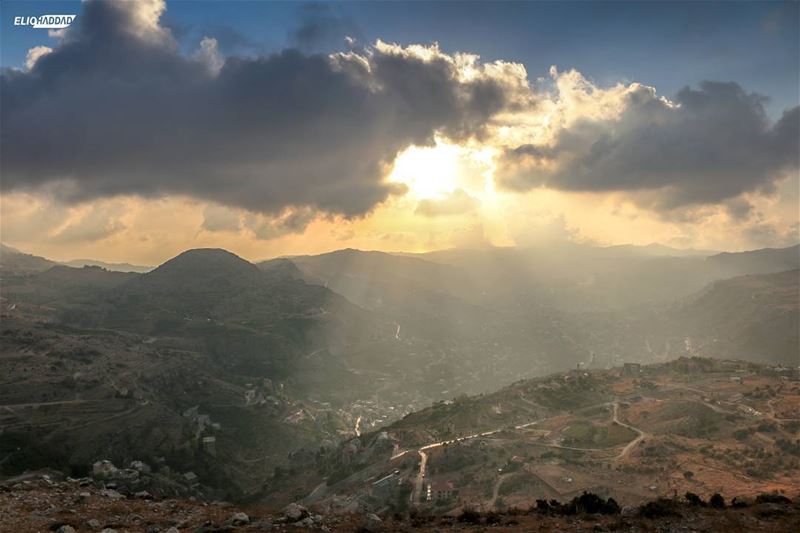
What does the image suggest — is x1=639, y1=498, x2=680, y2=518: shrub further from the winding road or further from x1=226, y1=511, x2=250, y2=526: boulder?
the winding road

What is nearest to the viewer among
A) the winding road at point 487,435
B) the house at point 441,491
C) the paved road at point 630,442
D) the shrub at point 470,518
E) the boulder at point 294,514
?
the boulder at point 294,514

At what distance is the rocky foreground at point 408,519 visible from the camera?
A: 30828 mm

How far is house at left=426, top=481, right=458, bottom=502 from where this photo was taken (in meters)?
82.9

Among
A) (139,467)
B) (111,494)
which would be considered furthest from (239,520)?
(139,467)

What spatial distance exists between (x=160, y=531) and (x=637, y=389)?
14784 cm

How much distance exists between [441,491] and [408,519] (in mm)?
55863

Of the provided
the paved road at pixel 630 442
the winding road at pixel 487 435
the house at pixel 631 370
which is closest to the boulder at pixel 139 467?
the winding road at pixel 487 435

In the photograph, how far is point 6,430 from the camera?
5650 inches

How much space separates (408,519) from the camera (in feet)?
116

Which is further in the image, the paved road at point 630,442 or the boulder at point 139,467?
the boulder at point 139,467

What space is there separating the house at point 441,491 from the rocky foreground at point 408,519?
4896 cm

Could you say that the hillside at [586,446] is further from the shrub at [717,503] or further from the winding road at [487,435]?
the shrub at [717,503]

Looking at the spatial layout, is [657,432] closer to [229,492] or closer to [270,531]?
[270,531]

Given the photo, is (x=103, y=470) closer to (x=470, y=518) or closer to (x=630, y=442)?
(x=470, y=518)
